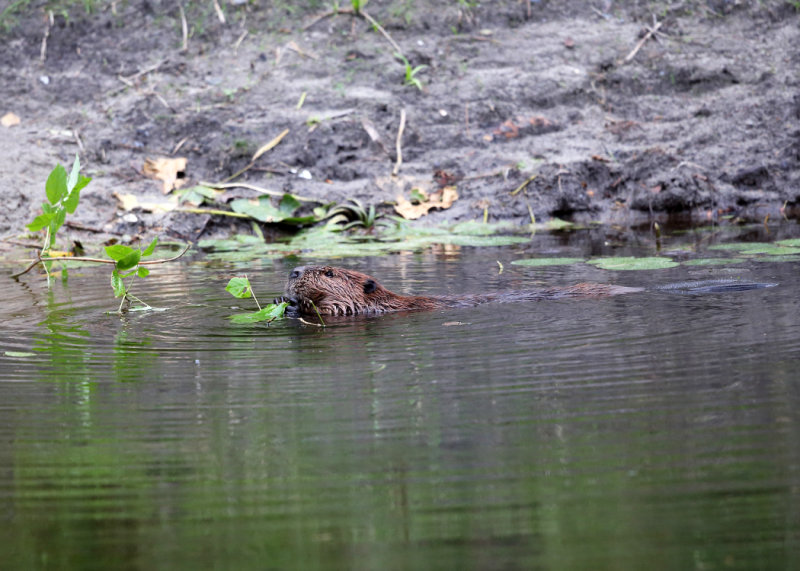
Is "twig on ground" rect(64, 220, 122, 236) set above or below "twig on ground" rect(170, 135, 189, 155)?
below

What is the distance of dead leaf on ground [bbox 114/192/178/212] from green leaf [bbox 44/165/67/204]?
4.85 meters

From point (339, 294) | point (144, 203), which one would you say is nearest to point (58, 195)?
point (339, 294)

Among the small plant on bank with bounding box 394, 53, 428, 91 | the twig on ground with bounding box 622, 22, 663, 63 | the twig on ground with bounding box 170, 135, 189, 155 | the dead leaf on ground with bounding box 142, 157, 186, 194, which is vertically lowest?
the dead leaf on ground with bounding box 142, 157, 186, 194

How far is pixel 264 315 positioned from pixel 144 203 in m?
4.88

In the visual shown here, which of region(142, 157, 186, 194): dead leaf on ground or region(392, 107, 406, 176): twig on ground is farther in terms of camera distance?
region(392, 107, 406, 176): twig on ground

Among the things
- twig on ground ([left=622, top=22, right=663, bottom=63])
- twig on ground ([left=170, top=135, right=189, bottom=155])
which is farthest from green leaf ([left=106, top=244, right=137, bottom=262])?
twig on ground ([left=622, top=22, right=663, bottom=63])

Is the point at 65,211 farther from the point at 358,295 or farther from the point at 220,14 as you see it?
the point at 220,14

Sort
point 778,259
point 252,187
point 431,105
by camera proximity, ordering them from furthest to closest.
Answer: point 431,105
point 252,187
point 778,259

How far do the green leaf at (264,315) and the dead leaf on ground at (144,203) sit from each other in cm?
456

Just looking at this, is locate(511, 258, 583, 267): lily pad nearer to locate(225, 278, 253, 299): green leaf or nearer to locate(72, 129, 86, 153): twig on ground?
locate(225, 278, 253, 299): green leaf

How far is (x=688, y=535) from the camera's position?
7.44 feet

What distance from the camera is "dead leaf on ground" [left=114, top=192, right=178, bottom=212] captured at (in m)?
9.82

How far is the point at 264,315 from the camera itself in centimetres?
547

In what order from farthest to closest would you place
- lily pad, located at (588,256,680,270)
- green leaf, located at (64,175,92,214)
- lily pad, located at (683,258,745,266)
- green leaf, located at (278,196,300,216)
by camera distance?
green leaf, located at (278,196,300,216) < lily pad, located at (683,258,745,266) < lily pad, located at (588,256,680,270) < green leaf, located at (64,175,92,214)
